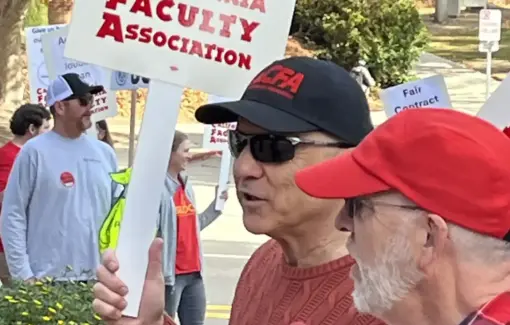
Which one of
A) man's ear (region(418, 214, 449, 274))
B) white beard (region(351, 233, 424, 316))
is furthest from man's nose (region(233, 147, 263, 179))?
man's ear (region(418, 214, 449, 274))

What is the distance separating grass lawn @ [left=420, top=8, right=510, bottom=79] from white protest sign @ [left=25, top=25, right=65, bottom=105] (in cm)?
2157

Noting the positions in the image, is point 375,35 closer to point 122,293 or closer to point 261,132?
point 261,132

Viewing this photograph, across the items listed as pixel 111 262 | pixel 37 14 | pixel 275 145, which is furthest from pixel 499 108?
pixel 37 14

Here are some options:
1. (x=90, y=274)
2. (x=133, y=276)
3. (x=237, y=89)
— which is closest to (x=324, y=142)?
(x=237, y=89)

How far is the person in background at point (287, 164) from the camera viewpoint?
2889 millimetres

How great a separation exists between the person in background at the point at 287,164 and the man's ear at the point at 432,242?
2.45 feet

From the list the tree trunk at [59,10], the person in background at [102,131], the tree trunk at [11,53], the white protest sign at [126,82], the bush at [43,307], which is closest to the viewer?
the bush at [43,307]

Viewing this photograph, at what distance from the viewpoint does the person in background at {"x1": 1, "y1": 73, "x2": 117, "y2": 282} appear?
6176 millimetres

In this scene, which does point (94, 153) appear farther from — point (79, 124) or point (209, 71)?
point (209, 71)

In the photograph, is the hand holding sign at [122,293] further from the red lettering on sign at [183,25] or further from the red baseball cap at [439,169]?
the red baseball cap at [439,169]

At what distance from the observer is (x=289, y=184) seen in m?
2.93

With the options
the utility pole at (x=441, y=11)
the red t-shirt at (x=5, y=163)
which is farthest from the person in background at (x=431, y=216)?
the utility pole at (x=441, y=11)

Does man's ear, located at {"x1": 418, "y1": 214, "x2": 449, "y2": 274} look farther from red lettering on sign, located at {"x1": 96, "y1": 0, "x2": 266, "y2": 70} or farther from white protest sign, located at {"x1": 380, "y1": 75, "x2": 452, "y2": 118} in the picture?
white protest sign, located at {"x1": 380, "y1": 75, "x2": 452, "y2": 118}

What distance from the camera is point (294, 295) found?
2.84 meters
